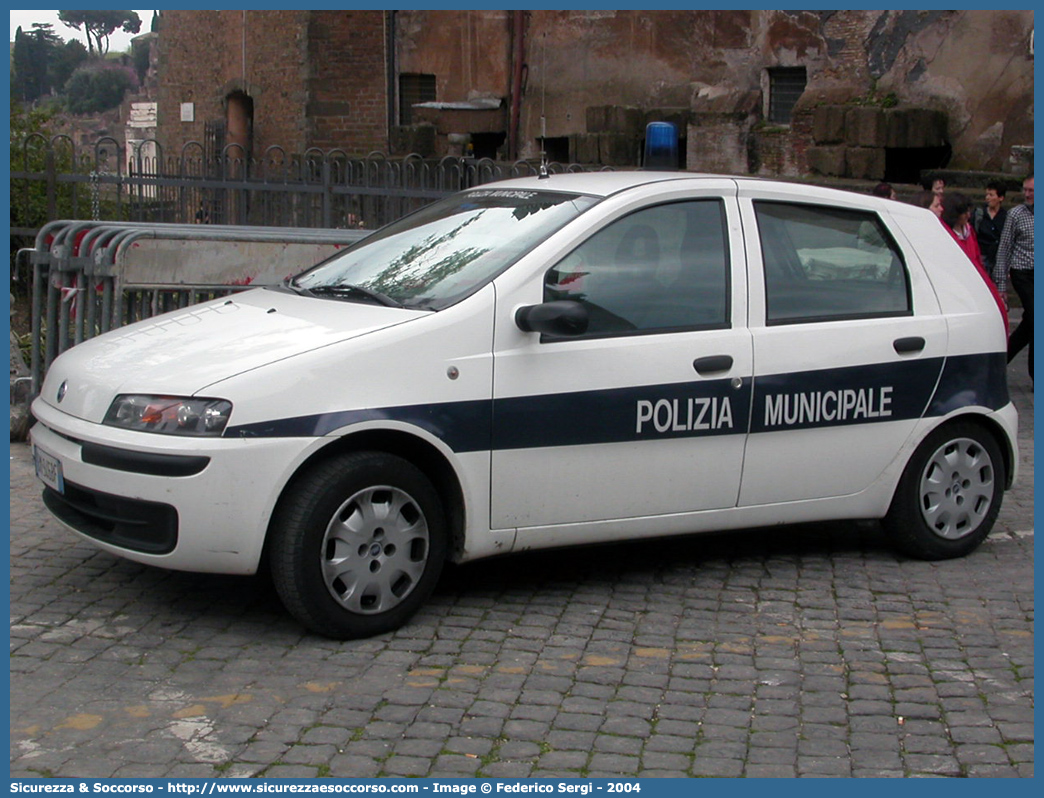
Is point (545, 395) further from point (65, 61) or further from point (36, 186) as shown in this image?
point (65, 61)

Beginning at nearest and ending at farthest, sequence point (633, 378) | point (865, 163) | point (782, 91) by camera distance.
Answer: point (633, 378), point (865, 163), point (782, 91)

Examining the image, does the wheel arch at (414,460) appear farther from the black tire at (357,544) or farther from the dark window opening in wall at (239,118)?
the dark window opening in wall at (239,118)

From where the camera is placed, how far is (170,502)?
4.79 meters

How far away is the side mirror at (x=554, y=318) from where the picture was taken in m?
5.16

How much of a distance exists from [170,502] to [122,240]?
3.24 m

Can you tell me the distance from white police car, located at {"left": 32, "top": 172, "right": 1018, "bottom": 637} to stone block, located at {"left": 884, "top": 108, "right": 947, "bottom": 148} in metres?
11.6

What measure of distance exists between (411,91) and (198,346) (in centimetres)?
2218

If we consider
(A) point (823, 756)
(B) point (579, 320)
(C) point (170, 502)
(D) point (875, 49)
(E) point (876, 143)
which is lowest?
(A) point (823, 756)

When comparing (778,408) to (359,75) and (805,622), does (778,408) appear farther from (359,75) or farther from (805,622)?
(359,75)

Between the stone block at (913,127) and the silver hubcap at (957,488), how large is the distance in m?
11.9

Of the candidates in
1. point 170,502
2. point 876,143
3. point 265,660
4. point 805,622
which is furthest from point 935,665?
point 876,143

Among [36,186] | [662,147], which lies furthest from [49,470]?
[36,186]

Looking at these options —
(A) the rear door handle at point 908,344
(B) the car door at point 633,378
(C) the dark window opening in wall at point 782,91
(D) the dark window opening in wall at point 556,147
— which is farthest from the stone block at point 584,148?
(B) the car door at point 633,378

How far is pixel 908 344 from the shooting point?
6.04 meters
